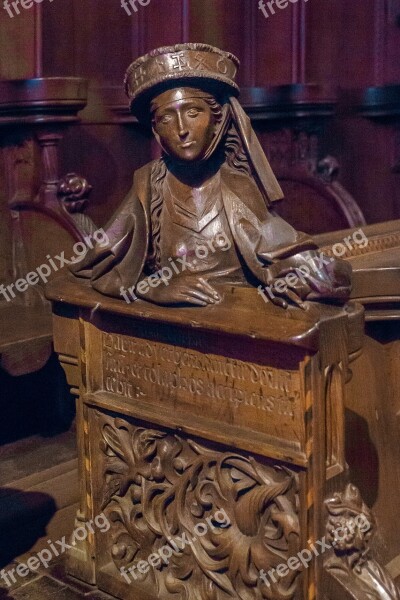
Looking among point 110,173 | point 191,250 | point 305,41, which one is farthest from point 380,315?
point 305,41

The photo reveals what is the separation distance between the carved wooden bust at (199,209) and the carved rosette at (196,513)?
351mm

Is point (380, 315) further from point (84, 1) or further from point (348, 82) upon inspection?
point (348, 82)

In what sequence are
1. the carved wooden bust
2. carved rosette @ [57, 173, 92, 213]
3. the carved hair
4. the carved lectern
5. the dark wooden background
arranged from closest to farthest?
the carved lectern, the carved wooden bust, the carved hair, carved rosette @ [57, 173, 92, 213], the dark wooden background

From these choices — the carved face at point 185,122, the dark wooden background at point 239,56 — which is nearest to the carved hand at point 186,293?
the carved face at point 185,122

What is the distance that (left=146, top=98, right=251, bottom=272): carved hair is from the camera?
2.14 m

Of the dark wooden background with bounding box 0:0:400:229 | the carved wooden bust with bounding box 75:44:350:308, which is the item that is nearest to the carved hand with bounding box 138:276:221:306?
the carved wooden bust with bounding box 75:44:350:308

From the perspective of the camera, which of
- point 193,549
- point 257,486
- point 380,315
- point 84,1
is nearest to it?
point 257,486

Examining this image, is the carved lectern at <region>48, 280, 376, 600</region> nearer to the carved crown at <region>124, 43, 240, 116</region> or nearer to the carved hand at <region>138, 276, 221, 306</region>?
the carved hand at <region>138, 276, 221, 306</region>

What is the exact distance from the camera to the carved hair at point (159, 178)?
2137 mm

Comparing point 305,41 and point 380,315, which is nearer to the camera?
point 380,315

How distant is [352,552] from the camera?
6.40 ft

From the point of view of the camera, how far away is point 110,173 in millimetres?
3609

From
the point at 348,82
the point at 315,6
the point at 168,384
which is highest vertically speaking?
the point at 315,6

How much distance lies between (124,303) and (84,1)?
1.66 meters
